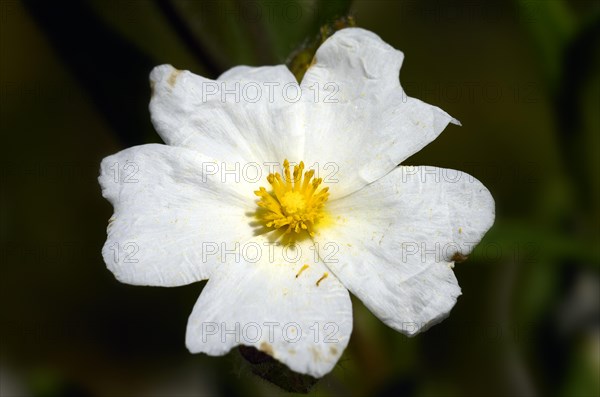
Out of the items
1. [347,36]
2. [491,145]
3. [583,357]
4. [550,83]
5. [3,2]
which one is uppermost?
[3,2]

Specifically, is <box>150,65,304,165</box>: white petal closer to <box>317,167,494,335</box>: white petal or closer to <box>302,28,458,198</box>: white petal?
<box>302,28,458,198</box>: white petal

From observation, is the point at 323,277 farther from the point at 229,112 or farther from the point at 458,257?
the point at 229,112

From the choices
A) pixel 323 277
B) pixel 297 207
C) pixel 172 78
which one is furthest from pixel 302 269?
pixel 172 78

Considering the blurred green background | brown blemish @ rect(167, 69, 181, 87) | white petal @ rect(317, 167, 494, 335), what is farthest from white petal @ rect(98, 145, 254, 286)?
the blurred green background

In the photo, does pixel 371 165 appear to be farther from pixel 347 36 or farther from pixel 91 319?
pixel 91 319

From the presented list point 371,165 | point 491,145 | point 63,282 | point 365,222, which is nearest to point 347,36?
point 371,165

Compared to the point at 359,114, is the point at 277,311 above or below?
below
